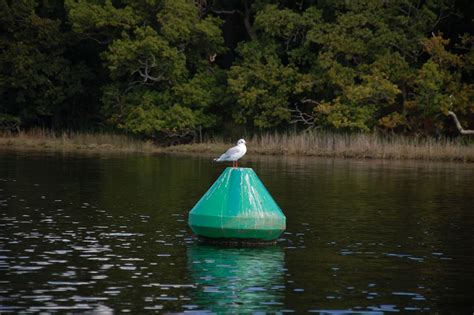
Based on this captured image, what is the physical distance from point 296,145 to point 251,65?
23.1ft

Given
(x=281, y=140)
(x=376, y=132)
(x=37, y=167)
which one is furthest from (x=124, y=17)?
(x=37, y=167)

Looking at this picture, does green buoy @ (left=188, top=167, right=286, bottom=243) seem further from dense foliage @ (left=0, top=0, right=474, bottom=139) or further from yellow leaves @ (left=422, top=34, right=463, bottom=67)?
yellow leaves @ (left=422, top=34, right=463, bottom=67)

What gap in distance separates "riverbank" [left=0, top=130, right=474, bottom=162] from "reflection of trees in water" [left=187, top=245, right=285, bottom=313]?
35494 millimetres

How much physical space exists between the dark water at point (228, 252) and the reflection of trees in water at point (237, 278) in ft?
0.07

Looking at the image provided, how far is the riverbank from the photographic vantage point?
56125 mm

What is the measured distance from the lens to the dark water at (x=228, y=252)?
51.8 ft

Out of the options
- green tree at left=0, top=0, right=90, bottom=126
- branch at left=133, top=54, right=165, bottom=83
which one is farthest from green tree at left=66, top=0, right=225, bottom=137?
green tree at left=0, top=0, right=90, bottom=126

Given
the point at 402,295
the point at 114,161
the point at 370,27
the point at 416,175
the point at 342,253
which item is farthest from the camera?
the point at 370,27

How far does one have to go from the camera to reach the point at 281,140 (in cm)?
6175

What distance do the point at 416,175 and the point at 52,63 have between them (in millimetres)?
32372

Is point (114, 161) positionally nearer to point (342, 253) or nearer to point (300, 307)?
point (342, 253)

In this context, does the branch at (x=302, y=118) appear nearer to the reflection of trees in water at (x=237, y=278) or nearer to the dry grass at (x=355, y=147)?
the dry grass at (x=355, y=147)

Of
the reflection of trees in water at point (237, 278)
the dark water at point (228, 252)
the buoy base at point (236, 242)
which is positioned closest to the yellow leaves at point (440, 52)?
the dark water at point (228, 252)

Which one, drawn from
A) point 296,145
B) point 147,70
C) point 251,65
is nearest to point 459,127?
point 296,145
